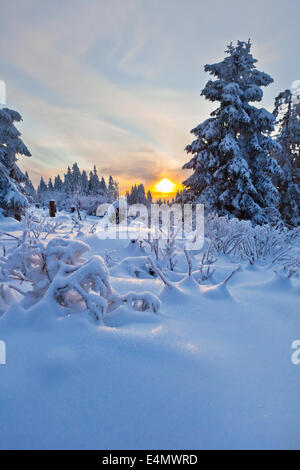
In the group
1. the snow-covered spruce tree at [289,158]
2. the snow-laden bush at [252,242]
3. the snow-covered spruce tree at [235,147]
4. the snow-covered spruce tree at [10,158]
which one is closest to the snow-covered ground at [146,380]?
the snow-laden bush at [252,242]

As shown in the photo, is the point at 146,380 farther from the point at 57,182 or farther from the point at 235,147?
the point at 57,182

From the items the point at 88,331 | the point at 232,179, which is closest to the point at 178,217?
the point at 232,179

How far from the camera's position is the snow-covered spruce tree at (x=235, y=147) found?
11.0 metres

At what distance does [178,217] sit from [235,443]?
10.8 m

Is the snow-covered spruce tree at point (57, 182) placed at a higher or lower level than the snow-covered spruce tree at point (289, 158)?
higher

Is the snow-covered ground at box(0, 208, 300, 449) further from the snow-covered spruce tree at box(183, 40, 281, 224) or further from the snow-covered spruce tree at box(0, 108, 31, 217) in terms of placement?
the snow-covered spruce tree at box(0, 108, 31, 217)

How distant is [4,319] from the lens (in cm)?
163

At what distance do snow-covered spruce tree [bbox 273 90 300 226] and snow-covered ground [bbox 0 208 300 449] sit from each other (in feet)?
52.0

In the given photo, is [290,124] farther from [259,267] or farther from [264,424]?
[264,424]

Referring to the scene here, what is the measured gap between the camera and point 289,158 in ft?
54.1

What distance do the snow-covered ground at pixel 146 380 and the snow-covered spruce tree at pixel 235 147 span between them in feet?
32.7

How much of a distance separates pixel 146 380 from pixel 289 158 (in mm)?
19662

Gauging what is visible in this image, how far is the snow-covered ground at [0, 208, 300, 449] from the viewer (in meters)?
0.96

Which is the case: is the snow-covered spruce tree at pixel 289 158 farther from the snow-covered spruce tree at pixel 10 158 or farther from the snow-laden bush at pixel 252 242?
the snow-covered spruce tree at pixel 10 158
